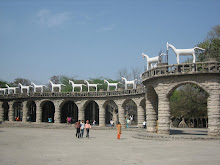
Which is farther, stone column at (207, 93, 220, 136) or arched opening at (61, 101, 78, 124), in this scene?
arched opening at (61, 101, 78, 124)

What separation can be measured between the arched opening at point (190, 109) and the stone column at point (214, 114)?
1439cm

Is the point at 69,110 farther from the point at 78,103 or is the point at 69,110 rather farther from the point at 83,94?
the point at 83,94

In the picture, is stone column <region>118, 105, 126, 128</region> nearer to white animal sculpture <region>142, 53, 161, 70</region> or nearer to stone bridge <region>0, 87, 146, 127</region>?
stone bridge <region>0, 87, 146, 127</region>

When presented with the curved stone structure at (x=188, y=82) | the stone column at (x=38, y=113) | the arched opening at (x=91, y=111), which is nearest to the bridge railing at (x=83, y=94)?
the stone column at (x=38, y=113)

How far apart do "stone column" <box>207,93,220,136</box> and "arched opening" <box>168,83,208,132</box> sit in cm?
1439

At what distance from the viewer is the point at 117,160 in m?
9.98

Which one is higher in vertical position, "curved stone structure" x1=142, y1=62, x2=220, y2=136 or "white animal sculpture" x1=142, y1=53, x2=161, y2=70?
"white animal sculpture" x1=142, y1=53, x2=161, y2=70

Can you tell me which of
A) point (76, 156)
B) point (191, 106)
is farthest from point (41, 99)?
point (76, 156)

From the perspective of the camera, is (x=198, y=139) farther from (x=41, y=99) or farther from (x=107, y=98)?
(x=41, y=99)

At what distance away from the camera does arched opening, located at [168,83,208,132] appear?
113ft

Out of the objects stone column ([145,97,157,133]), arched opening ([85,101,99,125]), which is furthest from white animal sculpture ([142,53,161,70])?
arched opening ([85,101,99,125])

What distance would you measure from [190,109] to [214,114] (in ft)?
60.6

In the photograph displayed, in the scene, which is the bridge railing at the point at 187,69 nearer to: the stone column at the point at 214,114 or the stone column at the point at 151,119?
the stone column at the point at 214,114

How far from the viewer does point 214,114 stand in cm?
1848
